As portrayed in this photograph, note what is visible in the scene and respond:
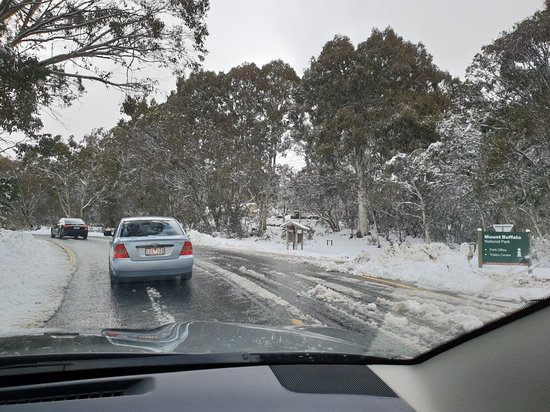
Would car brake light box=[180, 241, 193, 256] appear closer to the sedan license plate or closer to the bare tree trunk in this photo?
the sedan license plate

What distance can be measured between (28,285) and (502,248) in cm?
1084

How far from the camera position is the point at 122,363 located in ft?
7.44

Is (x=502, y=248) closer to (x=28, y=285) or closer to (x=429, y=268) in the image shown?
(x=429, y=268)

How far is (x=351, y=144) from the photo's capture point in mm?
25984

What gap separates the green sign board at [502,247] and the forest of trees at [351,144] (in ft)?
14.9

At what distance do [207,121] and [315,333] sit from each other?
32979 millimetres

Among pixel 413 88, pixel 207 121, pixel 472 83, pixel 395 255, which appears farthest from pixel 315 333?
pixel 207 121

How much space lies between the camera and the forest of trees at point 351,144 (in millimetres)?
16328

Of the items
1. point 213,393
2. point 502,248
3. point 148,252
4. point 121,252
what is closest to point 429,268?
point 502,248

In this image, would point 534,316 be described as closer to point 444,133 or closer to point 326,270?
point 326,270

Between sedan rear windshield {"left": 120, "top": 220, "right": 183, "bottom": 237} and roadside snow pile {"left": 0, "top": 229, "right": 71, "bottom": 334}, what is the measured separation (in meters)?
1.78

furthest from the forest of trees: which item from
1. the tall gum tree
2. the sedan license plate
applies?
the sedan license plate

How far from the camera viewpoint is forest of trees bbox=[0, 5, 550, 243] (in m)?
16.3

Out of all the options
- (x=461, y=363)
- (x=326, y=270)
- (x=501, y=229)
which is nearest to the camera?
(x=461, y=363)
